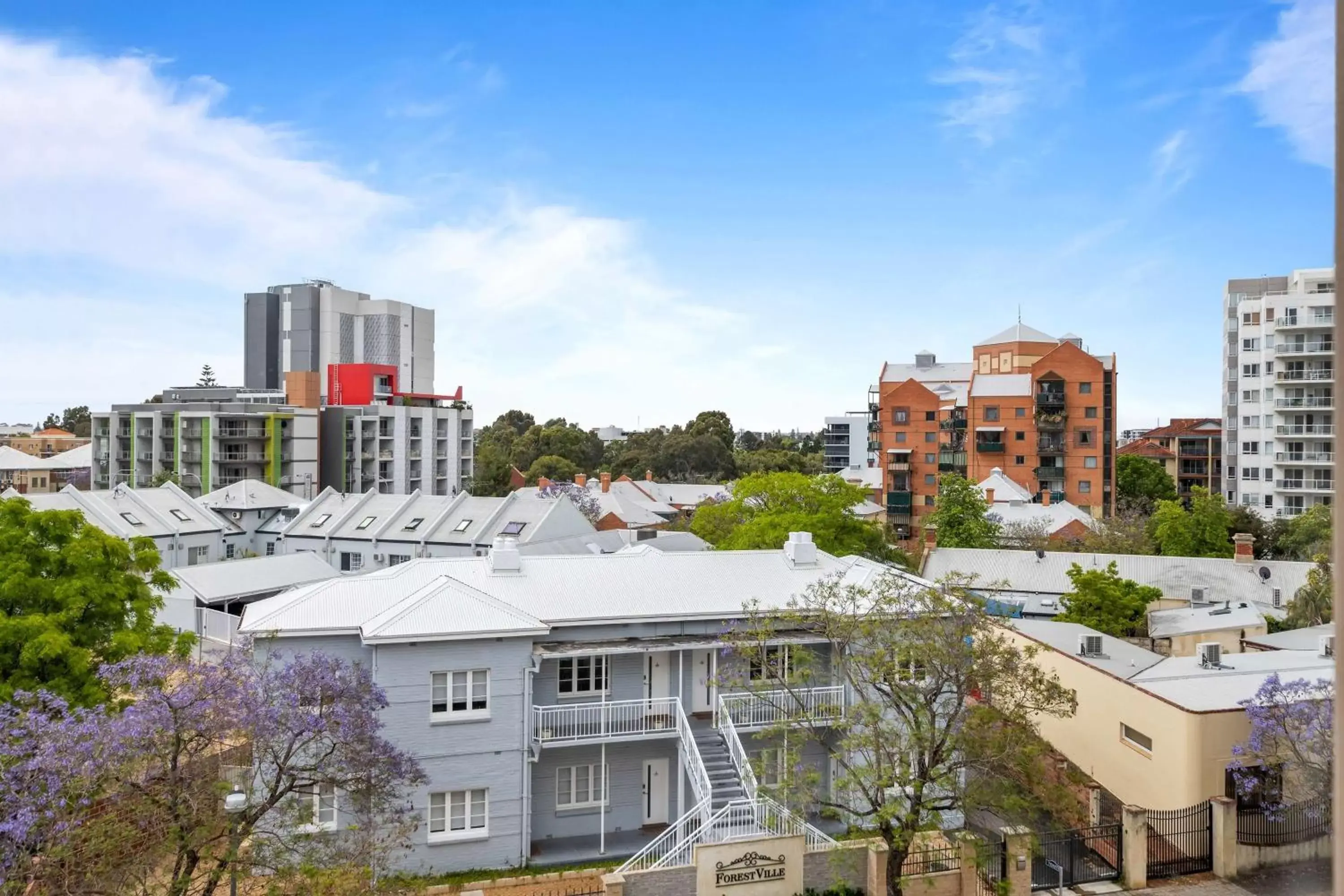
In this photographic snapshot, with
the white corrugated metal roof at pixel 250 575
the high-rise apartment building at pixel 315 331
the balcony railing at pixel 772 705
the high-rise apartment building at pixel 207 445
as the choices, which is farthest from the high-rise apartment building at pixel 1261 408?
the high-rise apartment building at pixel 315 331

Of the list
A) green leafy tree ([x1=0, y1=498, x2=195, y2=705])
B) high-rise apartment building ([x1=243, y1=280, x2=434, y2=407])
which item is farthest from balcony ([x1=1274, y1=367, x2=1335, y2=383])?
high-rise apartment building ([x1=243, y1=280, x2=434, y2=407])

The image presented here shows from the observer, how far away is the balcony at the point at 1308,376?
1.36 m

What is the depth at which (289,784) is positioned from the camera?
8.25 meters

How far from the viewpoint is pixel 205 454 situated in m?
40.0

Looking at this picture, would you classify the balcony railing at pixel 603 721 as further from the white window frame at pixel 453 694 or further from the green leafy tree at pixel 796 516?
the green leafy tree at pixel 796 516

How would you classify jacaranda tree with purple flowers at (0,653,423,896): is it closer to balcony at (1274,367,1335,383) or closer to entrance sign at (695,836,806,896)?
entrance sign at (695,836,806,896)

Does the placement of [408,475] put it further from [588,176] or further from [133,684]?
[588,176]

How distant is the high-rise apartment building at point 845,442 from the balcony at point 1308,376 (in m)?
42.4

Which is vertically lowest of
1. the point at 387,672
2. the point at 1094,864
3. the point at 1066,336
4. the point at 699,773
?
the point at 1094,864

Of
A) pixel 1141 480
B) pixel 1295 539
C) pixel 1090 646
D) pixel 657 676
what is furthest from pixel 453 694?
pixel 1141 480

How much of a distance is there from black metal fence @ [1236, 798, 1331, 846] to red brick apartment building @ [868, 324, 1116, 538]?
27.9 metres

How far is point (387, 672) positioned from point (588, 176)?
6.39 m

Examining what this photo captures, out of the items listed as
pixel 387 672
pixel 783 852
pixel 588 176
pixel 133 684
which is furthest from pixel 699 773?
pixel 588 176

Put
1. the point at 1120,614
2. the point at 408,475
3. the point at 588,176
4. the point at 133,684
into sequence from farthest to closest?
the point at 408,475 < the point at 1120,614 < the point at 133,684 < the point at 588,176
